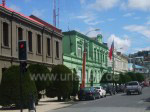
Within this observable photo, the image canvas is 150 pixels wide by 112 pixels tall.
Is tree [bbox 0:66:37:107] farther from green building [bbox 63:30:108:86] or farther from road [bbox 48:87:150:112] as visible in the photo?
green building [bbox 63:30:108:86]

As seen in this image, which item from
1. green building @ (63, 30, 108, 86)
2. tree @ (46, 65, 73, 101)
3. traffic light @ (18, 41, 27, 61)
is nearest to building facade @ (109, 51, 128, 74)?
green building @ (63, 30, 108, 86)

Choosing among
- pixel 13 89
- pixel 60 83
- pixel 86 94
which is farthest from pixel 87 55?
pixel 13 89

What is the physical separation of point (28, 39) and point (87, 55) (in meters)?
26.7

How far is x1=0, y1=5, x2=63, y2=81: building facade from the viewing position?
102 feet

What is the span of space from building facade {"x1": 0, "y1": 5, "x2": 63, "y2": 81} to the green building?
5326 mm

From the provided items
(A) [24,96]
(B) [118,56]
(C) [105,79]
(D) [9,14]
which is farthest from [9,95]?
(B) [118,56]

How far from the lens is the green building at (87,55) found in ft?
176

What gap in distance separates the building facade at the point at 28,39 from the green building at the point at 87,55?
533 centimetres

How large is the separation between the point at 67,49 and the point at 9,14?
983 inches

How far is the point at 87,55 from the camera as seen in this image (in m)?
62.4

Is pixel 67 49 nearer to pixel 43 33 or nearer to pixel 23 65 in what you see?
pixel 43 33

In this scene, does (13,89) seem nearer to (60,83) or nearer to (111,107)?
(111,107)

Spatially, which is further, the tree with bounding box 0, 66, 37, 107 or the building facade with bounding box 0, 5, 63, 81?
the building facade with bounding box 0, 5, 63, 81

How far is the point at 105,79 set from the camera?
6431 centimetres
